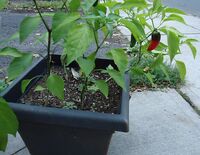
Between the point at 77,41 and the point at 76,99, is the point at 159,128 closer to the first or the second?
the point at 76,99

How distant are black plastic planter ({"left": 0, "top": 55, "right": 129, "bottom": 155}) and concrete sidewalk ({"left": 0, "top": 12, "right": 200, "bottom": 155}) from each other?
1.15ft

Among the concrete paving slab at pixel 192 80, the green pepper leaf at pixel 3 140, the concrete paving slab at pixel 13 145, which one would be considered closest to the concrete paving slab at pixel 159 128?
the concrete paving slab at pixel 192 80

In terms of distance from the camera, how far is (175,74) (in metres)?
2.97

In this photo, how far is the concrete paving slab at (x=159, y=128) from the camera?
6.52 ft

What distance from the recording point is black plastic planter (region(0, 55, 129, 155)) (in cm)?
138

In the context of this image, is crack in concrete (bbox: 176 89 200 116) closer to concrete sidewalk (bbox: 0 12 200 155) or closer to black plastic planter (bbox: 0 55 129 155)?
concrete sidewalk (bbox: 0 12 200 155)

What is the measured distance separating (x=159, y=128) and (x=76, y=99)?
731 mm

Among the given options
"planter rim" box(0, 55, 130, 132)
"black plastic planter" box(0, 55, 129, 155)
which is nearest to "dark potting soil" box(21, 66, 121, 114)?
"black plastic planter" box(0, 55, 129, 155)

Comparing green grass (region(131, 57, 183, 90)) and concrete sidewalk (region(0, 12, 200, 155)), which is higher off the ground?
green grass (region(131, 57, 183, 90))

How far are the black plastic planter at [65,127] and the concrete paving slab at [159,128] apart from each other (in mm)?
416

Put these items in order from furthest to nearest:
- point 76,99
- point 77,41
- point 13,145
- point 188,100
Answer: point 188,100 < point 13,145 < point 76,99 < point 77,41

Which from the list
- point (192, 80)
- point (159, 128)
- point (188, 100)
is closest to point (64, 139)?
point (159, 128)

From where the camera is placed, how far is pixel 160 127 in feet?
7.29

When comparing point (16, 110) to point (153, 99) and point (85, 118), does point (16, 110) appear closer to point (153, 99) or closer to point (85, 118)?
point (85, 118)
